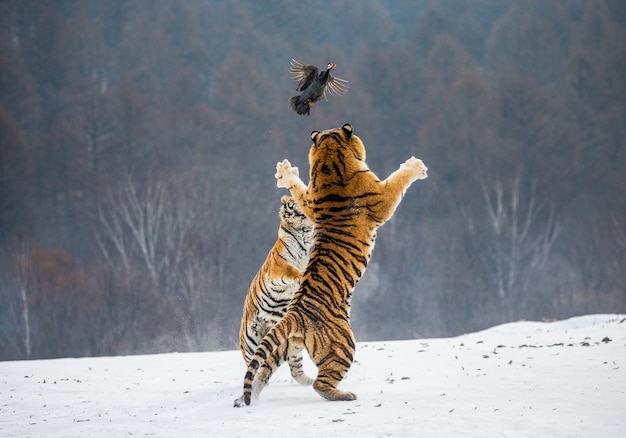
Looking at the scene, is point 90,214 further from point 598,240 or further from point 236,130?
point 598,240

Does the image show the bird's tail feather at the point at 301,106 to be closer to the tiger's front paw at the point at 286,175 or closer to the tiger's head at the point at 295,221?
the tiger's head at the point at 295,221

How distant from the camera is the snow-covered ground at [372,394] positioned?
→ 4781 millimetres

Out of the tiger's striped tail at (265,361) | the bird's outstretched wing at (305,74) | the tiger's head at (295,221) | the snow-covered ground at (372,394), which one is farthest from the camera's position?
the bird's outstretched wing at (305,74)

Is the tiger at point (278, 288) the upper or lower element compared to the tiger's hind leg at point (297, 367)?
upper

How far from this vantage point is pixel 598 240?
3173cm

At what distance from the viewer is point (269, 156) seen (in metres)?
33.0

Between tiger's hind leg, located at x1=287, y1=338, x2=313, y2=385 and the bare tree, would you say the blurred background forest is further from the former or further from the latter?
tiger's hind leg, located at x1=287, y1=338, x2=313, y2=385

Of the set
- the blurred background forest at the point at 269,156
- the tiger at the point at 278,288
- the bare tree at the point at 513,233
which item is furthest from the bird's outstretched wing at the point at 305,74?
the bare tree at the point at 513,233

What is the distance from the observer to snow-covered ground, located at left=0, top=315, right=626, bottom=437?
15.7 ft

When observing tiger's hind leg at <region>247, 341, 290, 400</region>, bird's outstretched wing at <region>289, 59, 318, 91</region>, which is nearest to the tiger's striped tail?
tiger's hind leg at <region>247, 341, 290, 400</region>

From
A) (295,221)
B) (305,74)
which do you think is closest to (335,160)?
(295,221)

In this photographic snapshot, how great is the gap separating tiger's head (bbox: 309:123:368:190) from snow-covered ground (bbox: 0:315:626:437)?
1.31 meters

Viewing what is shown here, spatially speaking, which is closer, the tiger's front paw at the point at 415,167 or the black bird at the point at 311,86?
the tiger's front paw at the point at 415,167

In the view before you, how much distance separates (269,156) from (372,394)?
90.3 feet
